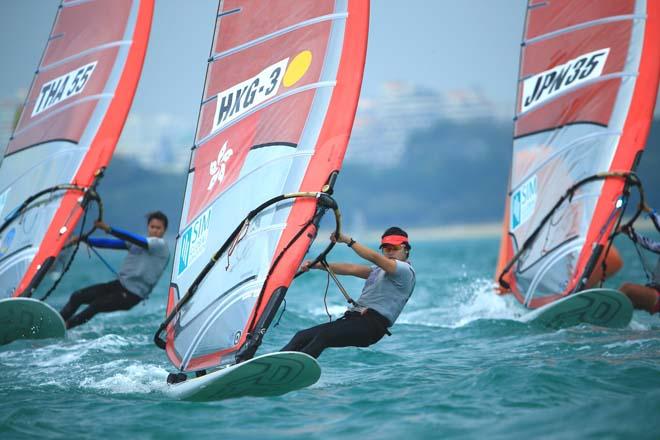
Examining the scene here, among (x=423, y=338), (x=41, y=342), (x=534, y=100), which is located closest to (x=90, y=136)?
(x=41, y=342)

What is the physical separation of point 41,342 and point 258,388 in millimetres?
3574

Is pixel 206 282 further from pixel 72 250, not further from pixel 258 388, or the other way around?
pixel 72 250

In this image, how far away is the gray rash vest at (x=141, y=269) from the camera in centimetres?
880

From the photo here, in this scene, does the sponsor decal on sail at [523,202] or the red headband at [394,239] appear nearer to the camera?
the red headband at [394,239]

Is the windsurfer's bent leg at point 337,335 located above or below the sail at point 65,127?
below

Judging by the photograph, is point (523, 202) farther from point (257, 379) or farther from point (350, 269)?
point (257, 379)

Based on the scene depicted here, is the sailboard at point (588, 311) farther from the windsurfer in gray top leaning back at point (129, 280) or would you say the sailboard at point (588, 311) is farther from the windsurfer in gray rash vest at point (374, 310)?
the windsurfer in gray top leaning back at point (129, 280)

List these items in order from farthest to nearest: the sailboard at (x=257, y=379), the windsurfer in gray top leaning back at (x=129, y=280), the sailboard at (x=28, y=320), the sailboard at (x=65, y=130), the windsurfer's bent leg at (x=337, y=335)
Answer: the windsurfer in gray top leaning back at (x=129, y=280), the sailboard at (x=65, y=130), the sailboard at (x=28, y=320), the windsurfer's bent leg at (x=337, y=335), the sailboard at (x=257, y=379)

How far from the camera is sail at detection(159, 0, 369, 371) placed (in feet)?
19.5

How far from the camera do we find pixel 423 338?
8.60 m

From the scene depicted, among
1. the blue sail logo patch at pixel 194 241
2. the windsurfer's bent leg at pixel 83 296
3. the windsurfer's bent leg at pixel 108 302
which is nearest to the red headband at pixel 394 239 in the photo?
the blue sail logo patch at pixel 194 241

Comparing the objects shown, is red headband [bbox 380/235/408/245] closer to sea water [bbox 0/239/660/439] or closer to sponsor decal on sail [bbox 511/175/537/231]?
sea water [bbox 0/239/660/439]

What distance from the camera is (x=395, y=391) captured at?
593 cm

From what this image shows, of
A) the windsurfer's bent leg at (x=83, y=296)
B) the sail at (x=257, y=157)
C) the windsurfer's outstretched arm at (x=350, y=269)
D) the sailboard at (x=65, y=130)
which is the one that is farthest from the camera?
the windsurfer's bent leg at (x=83, y=296)
